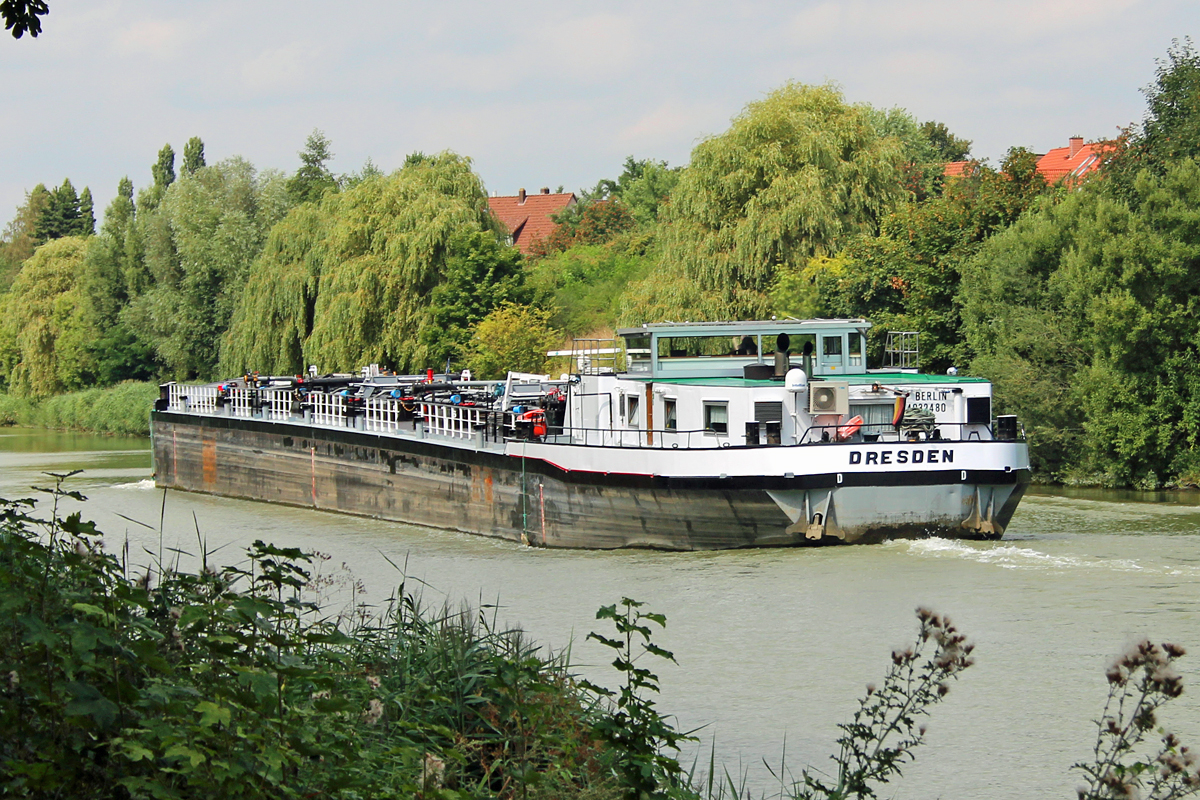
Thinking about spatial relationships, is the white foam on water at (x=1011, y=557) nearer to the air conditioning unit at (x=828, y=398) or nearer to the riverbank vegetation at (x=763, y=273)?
the air conditioning unit at (x=828, y=398)

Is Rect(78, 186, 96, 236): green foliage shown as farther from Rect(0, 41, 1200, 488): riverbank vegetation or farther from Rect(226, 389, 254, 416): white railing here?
Rect(226, 389, 254, 416): white railing

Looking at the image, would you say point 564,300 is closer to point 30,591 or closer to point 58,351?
point 58,351

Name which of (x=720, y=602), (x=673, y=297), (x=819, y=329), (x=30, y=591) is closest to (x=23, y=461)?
(x=673, y=297)

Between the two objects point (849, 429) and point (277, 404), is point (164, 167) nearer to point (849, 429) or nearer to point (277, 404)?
point (277, 404)

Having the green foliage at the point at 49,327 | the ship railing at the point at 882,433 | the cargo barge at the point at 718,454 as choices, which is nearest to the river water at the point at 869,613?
the cargo barge at the point at 718,454

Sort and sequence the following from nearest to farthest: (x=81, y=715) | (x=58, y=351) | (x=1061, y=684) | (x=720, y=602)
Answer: (x=81, y=715)
(x=1061, y=684)
(x=720, y=602)
(x=58, y=351)

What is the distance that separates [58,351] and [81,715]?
201ft

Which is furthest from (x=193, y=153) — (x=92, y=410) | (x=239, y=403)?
(x=239, y=403)

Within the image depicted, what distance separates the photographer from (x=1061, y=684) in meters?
12.2

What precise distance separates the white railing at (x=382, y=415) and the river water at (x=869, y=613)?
4088 millimetres

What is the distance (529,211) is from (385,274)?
51438 mm

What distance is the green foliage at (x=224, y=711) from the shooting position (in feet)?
16.3

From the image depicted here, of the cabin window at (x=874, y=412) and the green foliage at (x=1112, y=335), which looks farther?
the green foliage at (x=1112, y=335)

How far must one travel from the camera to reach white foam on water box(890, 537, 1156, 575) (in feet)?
56.3
